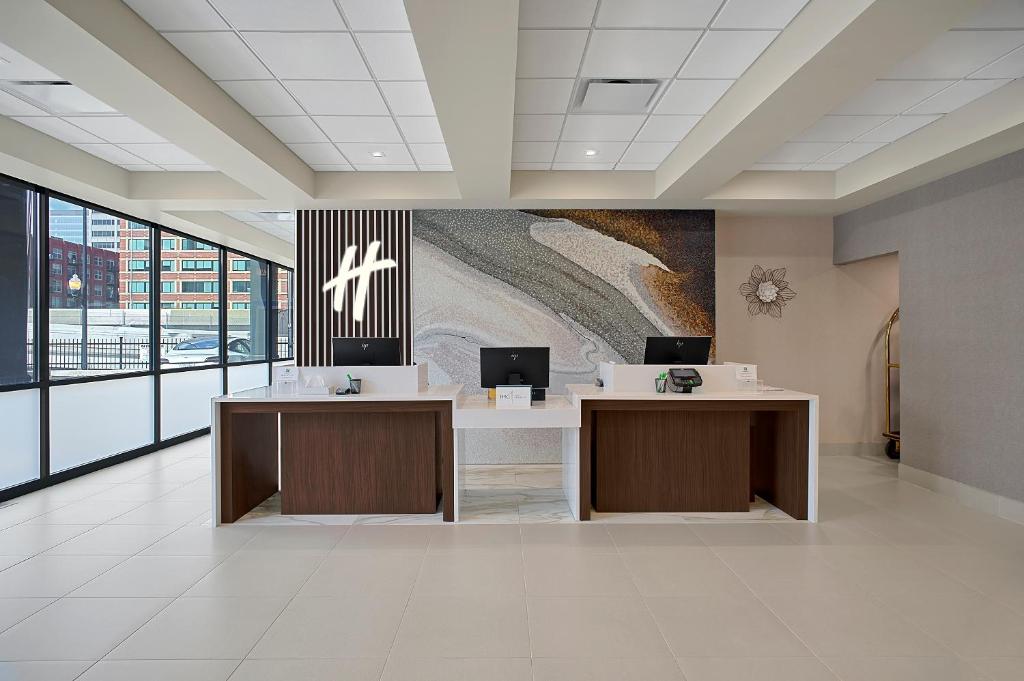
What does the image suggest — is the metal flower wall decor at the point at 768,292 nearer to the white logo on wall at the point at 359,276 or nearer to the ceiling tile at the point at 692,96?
the ceiling tile at the point at 692,96

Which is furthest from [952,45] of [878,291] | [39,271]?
[39,271]

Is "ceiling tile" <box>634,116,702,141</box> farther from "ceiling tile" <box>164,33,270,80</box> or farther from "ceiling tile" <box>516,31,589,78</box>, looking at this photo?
"ceiling tile" <box>164,33,270,80</box>

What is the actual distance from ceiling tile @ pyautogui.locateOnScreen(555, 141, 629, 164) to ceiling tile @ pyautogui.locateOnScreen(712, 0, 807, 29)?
2155 millimetres

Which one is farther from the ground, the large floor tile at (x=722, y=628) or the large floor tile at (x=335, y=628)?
the large floor tile at (x=722, y=628)

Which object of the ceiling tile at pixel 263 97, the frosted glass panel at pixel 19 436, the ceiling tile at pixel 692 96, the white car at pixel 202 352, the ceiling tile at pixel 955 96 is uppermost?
the ceiling tile at pixel 955 96

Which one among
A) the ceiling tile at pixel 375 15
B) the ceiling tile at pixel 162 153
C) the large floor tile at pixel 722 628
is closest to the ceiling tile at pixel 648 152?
the ceiling tile at pixel 375 15

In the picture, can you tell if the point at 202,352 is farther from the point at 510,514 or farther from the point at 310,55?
the point at 310,55

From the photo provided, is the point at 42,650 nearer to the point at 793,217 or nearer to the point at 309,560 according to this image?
the point at 309,560

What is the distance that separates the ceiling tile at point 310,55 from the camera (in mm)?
3592

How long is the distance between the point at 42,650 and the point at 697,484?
4352 millimetres

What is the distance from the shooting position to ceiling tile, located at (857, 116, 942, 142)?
196 inches

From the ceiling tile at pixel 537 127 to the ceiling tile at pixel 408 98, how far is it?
709mm

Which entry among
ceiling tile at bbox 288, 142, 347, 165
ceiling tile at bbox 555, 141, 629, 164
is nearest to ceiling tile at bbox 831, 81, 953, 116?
ceiling tile at bbox 555, 141, 629, 164

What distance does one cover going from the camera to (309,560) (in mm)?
3953
